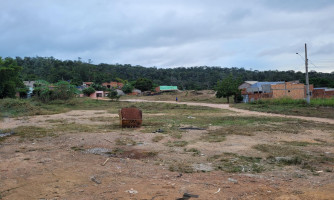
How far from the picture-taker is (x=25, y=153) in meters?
7.40

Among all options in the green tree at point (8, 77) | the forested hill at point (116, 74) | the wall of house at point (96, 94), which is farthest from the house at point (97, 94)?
the green tree at point (8, 77)

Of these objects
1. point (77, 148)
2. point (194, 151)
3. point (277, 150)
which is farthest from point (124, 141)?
point (277, 150)

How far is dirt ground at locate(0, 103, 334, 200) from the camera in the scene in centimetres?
443

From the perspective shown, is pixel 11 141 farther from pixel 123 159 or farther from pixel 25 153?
pixel 123 159

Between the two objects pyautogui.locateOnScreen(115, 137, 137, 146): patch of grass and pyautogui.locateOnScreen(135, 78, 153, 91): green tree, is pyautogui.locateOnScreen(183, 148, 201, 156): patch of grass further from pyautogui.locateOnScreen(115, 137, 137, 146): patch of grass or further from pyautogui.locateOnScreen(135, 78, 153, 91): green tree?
pyautogui.locateOnScreen(135, 78, 153, 91): green tree

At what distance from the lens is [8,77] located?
34.4m

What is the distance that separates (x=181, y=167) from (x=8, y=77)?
35335mm

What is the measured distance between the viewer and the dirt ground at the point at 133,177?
443 centimetres

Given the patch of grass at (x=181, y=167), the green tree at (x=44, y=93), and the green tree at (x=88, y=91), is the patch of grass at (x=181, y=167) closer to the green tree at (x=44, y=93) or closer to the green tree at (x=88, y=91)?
the green tree at (x=44, y=93)

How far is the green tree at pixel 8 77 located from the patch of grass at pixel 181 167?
33.3m

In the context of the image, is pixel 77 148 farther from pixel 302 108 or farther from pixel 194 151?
pixel 302 108

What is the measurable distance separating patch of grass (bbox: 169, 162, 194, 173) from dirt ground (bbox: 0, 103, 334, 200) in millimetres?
137

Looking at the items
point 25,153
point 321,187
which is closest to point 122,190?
point 321,187

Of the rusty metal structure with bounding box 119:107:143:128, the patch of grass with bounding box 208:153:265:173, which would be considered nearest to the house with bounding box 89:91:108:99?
the rusty metal structure with bounding box 119:107:143:128
